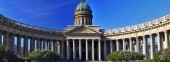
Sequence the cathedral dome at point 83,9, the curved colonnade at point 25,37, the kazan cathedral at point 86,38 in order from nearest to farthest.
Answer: the curved colonnade at point 25,37 → the kazan cathedral at point 86,38 → the cathedral dome at point 83,9

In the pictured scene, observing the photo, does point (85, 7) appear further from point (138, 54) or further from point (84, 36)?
point (138, 54)

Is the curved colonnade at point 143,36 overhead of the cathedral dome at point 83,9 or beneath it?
beneath

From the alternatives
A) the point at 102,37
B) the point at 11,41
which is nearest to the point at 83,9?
the point at 102,37

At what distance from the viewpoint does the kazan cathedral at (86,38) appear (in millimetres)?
119188

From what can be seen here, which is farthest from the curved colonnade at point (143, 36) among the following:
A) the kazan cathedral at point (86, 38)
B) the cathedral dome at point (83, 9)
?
the cathedral dome at point (83, 9)

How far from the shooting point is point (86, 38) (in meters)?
140

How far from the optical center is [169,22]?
10875cm

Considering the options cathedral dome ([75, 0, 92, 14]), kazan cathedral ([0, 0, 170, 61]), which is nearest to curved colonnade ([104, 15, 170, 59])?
kazan cathedral ([0, 0, 170, 61])

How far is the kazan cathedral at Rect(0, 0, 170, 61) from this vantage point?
11919cm

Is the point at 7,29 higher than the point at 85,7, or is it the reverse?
the point at 85,7

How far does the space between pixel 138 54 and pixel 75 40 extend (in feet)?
123

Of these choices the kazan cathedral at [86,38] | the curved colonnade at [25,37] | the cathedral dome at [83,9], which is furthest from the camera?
the cathedral dome at [83,9]

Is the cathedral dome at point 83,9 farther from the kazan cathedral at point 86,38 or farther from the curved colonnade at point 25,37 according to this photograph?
the curved colonnade at point 25,37

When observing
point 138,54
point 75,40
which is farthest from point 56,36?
point 138,54
